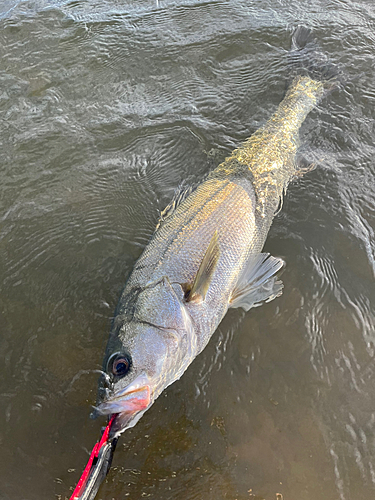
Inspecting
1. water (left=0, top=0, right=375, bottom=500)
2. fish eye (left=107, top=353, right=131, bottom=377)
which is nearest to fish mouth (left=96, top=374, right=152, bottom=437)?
fish eye (left=107, top=353, right=131, bottom=377)

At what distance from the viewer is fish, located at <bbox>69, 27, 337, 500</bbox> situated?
2.35 m

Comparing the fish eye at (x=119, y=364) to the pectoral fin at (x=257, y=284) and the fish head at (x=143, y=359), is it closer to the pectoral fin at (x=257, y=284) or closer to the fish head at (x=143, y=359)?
the fish head at (x=143, y=359)

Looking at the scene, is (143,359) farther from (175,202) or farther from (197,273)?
(175,202)

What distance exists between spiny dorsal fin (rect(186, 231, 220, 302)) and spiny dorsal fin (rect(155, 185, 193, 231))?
0.73 m

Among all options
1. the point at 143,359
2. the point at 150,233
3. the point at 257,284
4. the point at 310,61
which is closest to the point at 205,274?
the point at 257,284

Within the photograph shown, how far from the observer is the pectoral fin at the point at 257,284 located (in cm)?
315

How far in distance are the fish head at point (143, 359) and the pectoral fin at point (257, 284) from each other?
65 cm

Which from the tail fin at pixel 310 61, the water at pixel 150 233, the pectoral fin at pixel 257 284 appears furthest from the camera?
the tail fin at pixel 310 61

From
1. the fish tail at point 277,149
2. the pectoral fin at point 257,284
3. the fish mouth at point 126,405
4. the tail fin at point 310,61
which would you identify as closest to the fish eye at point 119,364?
the fish mouth at point 126,405

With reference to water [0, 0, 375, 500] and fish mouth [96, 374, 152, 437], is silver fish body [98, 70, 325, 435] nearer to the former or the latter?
fish mouth [96, 374, 152, 437]

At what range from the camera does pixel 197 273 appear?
2.82 m

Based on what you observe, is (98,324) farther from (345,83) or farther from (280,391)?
(345,83)

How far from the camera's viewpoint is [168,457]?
275cm

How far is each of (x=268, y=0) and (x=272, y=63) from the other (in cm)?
198
